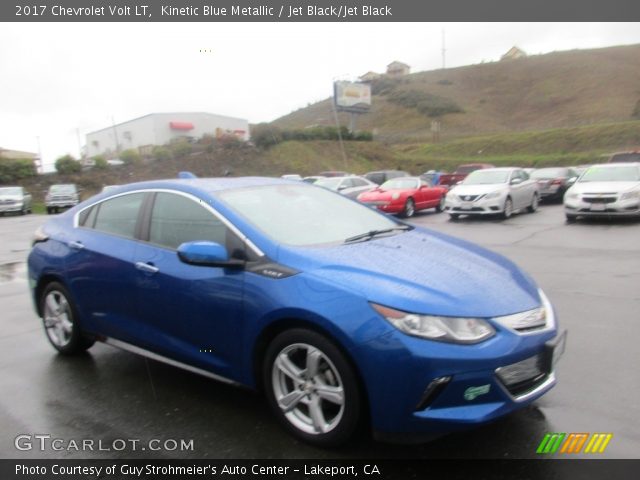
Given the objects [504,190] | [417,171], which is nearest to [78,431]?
[504,190]

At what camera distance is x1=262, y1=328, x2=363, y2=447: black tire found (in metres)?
3.02

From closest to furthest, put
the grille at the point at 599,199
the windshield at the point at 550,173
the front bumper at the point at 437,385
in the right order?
the front bumper at the point at 437,385 → the grille at the point at 599,199 → the windshield at the point at 550,173

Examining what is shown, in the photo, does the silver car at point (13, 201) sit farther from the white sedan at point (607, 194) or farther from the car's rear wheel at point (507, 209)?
the white sedan at point (607, 194)

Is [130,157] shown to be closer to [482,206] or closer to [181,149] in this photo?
[181,149]

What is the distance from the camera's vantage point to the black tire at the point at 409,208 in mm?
18016

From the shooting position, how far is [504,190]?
50.9 ft

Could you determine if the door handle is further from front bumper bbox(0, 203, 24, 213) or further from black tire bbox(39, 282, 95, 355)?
front bumper bbox(0, 203, 24, 213)

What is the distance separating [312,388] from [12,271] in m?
9.06

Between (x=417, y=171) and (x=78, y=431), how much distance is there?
4736cm

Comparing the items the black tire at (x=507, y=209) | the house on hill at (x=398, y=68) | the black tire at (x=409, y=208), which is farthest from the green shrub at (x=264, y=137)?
the house on hill at (x=398, y=68)

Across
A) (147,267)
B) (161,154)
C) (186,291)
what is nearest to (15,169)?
(161,154)

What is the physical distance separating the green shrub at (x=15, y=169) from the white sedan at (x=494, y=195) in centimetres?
3213

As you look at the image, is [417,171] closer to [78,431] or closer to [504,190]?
[504,190]

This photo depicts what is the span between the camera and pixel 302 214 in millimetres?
4102
